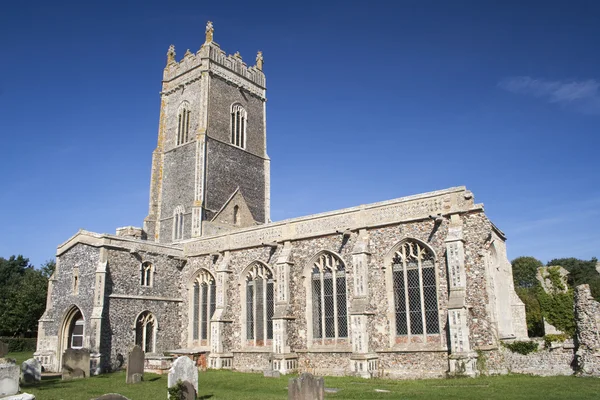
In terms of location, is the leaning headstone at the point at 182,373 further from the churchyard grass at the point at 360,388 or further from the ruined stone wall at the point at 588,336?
the ruined stone wall at the point at 588,336

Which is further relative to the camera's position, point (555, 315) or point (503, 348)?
point (555, 315)

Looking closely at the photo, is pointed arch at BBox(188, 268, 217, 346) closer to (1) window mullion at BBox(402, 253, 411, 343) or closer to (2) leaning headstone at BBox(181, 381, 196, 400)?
(1) window mullion at BBox(402, 253, 411, 343)

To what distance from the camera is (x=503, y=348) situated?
16391 millimetres

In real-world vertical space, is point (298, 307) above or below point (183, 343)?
above

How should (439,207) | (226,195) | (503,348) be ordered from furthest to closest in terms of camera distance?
(226,195) < (439,207) < (503,348)

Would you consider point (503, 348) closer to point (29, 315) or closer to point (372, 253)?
point (372, 253)

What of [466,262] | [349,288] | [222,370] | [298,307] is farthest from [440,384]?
[222,370]

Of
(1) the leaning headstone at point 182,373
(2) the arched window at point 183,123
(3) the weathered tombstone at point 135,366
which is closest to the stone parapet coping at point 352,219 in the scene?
(3) the weathered tombstone at point 135,366

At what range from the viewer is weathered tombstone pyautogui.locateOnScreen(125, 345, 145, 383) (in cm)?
1755

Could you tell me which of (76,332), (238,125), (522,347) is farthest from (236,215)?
(522,347)

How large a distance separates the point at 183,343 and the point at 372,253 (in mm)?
11727

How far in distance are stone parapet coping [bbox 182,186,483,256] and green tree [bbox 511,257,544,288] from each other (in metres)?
46.6

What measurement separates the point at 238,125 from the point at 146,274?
15687mm

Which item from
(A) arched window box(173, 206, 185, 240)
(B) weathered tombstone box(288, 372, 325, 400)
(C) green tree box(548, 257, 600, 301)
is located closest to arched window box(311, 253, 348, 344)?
(B) weathered tombstone box(288, 372, 325, 400)
